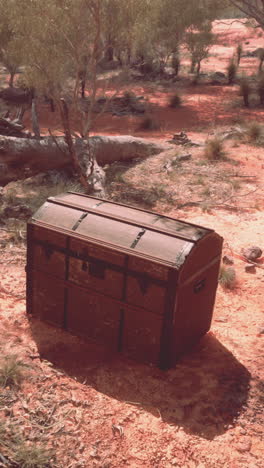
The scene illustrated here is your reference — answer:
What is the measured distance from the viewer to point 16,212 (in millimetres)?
8195

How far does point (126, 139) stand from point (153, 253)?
27.4 feet

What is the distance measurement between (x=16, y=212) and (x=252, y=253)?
389cm

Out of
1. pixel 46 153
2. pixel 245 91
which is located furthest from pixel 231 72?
pixel 46 153

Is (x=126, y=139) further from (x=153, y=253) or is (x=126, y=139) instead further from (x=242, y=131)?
(x=153, y=253)

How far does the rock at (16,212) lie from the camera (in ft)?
26.8

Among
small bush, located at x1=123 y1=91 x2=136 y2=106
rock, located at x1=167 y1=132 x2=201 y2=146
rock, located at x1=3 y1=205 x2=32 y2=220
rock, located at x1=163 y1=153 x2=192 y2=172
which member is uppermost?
rock, located at x1=3 y1=205 x2=32 y2=220

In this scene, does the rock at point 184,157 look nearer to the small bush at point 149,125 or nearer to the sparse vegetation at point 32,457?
the small bush at point 149,125

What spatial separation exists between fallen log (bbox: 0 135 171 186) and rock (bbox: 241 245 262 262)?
12.1 feet

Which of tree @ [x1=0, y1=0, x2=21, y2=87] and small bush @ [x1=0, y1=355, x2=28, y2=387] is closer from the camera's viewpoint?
small bush @ [x1=0, y1=355, x2=28, y2=387]

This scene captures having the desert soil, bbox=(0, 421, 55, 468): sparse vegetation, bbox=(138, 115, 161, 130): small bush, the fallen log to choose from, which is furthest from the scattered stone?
bbox=(138, 115, 161, 130): small bush

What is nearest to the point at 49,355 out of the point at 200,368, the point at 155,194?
the point at 200,368

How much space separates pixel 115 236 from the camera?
4.42 metres

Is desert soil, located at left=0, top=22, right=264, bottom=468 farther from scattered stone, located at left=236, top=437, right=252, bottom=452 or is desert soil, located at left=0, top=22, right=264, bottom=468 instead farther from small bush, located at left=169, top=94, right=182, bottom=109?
small bush, located at left=169, top=94, right=182, bottom=109

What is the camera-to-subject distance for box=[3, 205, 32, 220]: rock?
8164mm
